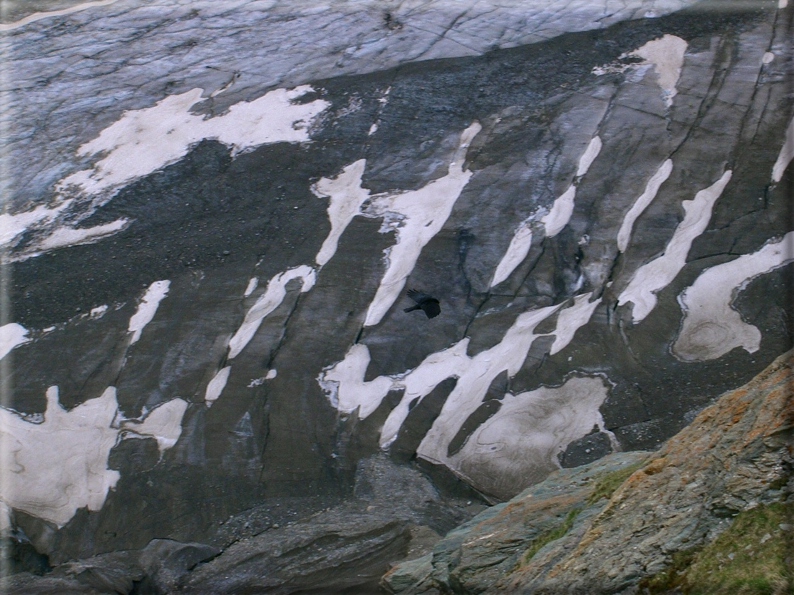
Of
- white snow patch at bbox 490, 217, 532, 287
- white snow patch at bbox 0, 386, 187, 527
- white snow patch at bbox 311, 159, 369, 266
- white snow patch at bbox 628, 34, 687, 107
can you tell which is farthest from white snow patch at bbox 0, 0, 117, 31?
white snow patch at bbox 628, 34, 687, 107

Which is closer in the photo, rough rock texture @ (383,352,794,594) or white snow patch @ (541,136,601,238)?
rough rock texture @ (383,352,794,594)

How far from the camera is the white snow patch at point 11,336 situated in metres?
6.22

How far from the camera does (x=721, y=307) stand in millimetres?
6234

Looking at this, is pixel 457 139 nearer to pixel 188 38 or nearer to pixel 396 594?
pixel 188 38

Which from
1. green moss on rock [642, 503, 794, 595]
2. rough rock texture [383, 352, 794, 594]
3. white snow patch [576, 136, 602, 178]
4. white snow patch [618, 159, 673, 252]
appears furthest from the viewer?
white snow patch [576, 136, 602, 178]

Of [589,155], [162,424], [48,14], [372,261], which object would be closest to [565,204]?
[589,155]

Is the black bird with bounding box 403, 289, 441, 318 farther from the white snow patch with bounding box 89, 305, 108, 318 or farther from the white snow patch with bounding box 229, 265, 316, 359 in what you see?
the white snow patch with bounding box 89, 305, 108, 318

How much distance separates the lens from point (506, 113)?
721 cm

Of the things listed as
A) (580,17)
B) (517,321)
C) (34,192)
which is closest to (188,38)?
(34,192)

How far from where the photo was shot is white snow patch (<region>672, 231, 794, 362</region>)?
20.0 ft

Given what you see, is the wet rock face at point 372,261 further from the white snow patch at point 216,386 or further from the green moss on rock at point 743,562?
the green moss on rock at point 743,562

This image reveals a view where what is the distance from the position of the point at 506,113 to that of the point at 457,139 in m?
0.53

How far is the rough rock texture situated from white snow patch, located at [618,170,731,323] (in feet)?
7.38

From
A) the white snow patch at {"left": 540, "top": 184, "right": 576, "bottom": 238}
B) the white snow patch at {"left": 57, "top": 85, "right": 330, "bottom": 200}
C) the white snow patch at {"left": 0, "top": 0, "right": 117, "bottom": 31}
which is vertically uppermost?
the white snow patch at {"left": 0, "top": 0, "right": 117, "bottom": 31}
